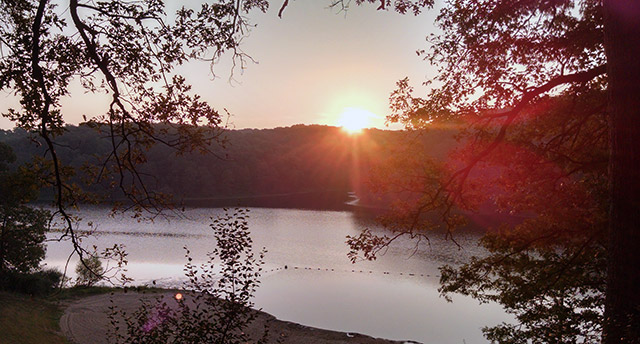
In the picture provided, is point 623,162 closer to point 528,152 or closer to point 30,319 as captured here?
point 528,152

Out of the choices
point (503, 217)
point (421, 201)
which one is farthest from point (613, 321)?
point (503, 217)

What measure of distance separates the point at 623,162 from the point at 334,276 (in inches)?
988

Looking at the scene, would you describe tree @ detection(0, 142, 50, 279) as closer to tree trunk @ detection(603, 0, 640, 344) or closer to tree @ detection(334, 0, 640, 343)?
tree @ detection(334, 0, 640, 343)

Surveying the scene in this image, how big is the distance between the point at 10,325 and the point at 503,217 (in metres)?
44.6

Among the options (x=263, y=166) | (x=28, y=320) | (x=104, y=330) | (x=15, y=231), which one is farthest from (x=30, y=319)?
(x=263, y=166)

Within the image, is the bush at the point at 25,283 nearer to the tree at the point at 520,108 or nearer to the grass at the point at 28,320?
the grass at the point at 28,320

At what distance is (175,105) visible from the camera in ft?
15.2

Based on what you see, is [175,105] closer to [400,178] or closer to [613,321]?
[400,178]

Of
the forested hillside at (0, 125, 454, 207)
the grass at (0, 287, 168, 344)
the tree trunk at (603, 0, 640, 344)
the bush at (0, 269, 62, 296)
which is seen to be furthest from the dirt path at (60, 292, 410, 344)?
the forested hillside at (0, 125, 454, 207)

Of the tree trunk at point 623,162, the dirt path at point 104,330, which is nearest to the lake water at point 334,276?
the dirt path at point 104,330

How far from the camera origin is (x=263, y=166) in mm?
97000

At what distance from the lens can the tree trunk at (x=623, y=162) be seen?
375cm

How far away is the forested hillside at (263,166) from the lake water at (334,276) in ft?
103

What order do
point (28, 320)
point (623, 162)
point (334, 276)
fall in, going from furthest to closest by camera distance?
point (334, 276) → point (28, 320) → point (623, 162)
